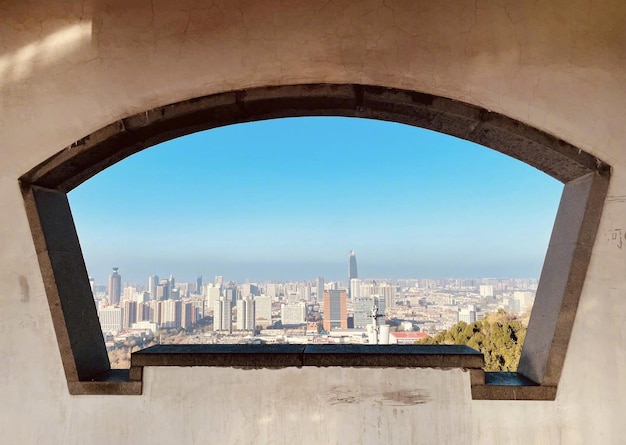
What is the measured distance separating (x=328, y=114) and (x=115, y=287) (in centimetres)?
183

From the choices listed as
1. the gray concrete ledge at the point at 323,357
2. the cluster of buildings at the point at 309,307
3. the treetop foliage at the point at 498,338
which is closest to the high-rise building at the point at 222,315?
the cluster of buildings at the point at 309,307

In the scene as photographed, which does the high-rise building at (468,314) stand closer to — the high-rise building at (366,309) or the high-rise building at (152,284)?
the high-rise building at (366,309)

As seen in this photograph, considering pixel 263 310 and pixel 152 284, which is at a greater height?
pixel 152 284

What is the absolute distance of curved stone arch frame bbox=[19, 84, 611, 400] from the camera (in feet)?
5.03

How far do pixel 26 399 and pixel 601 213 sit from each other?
2.84 metres

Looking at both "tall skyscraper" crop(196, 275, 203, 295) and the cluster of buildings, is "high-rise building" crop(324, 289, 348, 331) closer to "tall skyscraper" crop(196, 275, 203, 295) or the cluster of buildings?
the cluster of buildings

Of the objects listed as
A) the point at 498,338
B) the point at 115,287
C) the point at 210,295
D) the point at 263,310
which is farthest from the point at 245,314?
the point at 498,338

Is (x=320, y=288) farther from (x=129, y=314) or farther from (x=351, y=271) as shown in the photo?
(x=129, y=314)

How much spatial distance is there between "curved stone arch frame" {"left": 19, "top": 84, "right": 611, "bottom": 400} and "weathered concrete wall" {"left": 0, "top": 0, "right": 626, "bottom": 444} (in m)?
0.06

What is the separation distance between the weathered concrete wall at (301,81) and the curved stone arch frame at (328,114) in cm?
6

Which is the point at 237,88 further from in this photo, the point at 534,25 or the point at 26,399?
the point at 26,399

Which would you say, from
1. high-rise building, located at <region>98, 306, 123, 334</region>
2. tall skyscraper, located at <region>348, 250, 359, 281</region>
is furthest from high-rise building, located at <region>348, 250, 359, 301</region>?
high-rise building, located at <region>98, 306, 123, 334</region>

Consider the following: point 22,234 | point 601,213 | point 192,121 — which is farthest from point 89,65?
point 601,213

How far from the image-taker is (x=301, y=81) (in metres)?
1.71
